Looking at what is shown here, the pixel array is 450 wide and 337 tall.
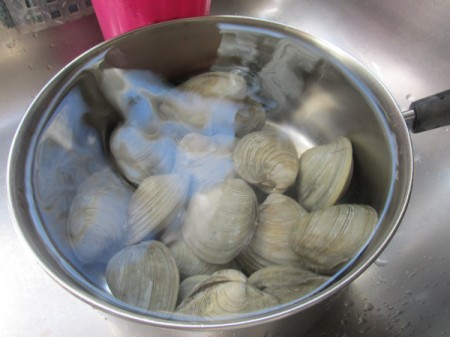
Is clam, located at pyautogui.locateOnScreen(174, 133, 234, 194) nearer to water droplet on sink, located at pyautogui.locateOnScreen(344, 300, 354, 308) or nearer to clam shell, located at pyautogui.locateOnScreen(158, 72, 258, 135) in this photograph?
clam shell, located at pyautogui.locateOnScreen(158, 72, 258, 135)

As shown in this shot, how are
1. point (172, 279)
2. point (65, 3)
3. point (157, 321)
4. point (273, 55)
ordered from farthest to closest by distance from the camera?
point (65, 3)
point (273, 55)
point (172, 279)
point (157, 321)

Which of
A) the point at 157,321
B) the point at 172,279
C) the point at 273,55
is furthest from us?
the point at 273,55

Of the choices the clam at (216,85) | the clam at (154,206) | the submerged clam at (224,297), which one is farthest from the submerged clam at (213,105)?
the submerged clam at (224,297)

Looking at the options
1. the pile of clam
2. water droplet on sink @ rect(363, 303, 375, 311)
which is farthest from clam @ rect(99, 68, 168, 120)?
water droplet on sink @ rect(363, 303, 375, 311)

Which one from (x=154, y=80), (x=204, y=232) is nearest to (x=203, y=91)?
(x=154, y=80)

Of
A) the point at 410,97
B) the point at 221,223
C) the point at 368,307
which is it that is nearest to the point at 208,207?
the point at 221,223

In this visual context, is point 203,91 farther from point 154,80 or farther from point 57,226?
point 57,226

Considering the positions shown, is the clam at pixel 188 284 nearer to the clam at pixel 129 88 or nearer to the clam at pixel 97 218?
the clam at pixel 97 218
